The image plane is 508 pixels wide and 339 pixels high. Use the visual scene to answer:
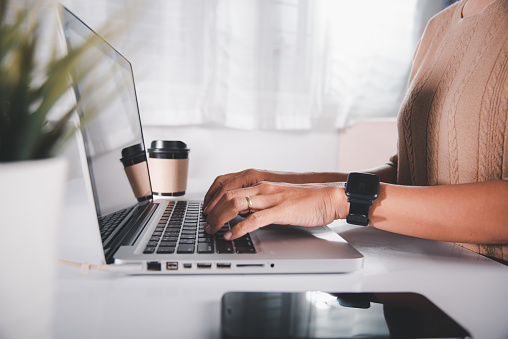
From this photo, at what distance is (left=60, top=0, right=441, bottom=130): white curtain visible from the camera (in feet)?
5.66

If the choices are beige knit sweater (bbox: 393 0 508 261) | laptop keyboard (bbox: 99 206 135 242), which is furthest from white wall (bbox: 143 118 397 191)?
laptop keyboard (bbox: 99 206 135 242)

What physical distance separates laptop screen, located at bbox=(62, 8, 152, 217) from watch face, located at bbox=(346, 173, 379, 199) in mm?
371

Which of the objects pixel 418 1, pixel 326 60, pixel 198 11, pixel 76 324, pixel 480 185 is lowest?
pixel 76 324

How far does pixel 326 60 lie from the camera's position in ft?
6.66

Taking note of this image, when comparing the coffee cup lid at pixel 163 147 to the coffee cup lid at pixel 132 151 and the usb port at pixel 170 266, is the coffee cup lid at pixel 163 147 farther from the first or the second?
the usb port at pixel 170 266

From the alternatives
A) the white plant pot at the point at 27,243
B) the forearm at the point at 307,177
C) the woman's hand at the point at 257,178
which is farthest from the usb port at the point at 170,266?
the forearm at the point at 307,177

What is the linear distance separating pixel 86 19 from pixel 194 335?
5.45 feet

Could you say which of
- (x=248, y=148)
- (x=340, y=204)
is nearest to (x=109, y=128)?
(x=340, y=204)

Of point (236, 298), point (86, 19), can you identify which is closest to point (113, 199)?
point (236, 298)

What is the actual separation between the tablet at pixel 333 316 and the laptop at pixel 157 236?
3.5 inches

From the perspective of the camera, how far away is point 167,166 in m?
0.98

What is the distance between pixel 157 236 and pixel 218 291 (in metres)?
0.17

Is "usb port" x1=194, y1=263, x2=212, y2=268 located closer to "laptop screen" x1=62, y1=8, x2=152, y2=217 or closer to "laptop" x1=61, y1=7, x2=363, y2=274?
"laptop" x1=61, y1=7, x2=363, y2=274

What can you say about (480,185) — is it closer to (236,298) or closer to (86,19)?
(236,298)
